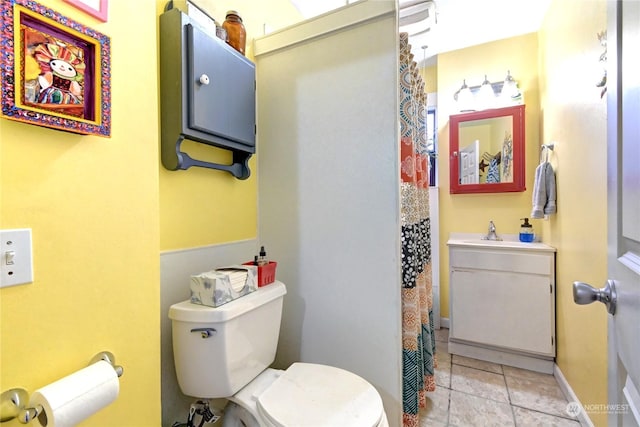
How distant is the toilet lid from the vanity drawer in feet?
4.82

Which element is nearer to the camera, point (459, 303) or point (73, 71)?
point (73, 71)

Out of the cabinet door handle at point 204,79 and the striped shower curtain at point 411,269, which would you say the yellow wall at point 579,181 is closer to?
the striped shower curtain at point 411,269

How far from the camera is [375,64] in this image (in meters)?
1.29

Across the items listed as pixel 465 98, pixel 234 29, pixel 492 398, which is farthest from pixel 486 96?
pixel 492 398

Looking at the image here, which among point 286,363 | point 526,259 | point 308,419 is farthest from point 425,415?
point 526,259

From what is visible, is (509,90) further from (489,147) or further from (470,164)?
(470,164)

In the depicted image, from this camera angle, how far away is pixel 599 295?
0.62 m

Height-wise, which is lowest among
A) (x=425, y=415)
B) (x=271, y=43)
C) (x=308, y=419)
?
(x=425, y=415)

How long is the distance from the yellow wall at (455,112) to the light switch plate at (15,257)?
8.71 feet

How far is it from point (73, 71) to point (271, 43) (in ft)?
3.69

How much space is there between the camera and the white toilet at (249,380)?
3.00 feet

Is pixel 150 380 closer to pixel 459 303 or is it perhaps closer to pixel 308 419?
pixel 308 419

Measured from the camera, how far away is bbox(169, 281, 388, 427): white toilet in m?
0.91

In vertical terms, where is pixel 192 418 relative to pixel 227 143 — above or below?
below
